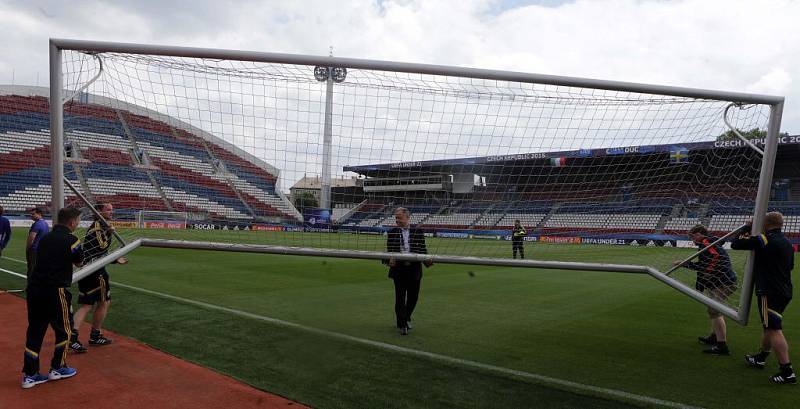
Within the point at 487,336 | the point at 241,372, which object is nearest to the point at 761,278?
the point at 487,336

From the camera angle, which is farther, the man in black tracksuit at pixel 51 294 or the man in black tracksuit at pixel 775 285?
the man in black tracksuit at pixel 775 285

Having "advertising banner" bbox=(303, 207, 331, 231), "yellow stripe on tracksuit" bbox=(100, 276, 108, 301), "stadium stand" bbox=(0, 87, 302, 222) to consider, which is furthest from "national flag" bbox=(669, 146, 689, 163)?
"yellow stripe on tracksuit" bbox=(100, 276, 108, 301)

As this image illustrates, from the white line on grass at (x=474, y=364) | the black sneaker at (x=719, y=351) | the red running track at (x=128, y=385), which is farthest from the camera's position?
the black sneaker at (x=719, y=351)

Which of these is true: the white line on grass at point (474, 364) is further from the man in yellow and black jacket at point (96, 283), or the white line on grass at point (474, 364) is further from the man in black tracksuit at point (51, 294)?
the man in black tracksuit at point (51, 294)

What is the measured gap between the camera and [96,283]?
562 cm

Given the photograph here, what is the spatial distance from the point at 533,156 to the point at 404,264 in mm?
2210

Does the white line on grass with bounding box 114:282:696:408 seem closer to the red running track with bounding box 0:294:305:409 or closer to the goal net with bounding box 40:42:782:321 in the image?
the goal net with bounding box 40:42:782:321

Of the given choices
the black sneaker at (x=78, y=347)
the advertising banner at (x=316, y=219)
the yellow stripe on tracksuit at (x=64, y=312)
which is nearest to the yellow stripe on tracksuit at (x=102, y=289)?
the black sneaker at (x=78, y=347)

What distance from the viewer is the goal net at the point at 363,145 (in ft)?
16.8

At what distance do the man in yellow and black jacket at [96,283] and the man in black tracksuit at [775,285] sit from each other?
6766 millimetres

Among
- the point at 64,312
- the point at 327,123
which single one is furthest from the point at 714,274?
the point at 64,312

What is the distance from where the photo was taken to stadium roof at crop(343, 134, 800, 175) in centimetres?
571

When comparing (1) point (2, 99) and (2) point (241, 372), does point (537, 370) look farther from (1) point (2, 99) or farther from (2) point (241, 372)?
(1) point (2, 99)

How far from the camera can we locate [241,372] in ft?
15.2
